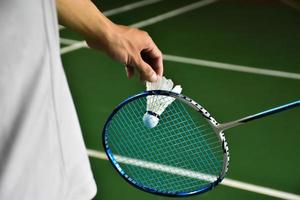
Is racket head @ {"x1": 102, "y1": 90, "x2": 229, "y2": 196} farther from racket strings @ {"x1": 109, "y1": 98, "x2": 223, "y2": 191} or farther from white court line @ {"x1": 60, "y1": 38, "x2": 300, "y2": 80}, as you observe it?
white court line @ {"x1": 60, "y1": 38, "x2": 300, "y2": 80}

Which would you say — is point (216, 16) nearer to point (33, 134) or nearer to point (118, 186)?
point (118, 186)

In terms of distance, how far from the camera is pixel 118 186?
2260 mm

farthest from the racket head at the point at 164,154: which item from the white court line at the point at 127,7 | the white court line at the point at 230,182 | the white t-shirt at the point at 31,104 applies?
the white court line at the point at 127,7

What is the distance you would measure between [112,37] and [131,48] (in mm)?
53

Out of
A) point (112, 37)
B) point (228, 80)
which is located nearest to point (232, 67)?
point (228, 80)

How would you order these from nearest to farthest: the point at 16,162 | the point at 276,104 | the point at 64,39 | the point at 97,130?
1. the point at 16,162
2. the point at 97,130
3. the point at 276,104
4. the point at 64,39

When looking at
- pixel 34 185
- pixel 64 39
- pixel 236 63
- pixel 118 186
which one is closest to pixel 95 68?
pixel 64 39

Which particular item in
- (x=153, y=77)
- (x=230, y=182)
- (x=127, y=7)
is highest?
(x=153, y=77)

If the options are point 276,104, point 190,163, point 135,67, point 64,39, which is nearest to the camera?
point 135,67

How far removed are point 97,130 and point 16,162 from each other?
1996 millimetres

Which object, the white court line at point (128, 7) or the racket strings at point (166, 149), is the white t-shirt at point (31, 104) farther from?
the white court line at point (128, 7)

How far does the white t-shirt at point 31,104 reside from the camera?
0.70 meters

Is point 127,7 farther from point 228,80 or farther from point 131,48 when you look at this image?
point 131,48

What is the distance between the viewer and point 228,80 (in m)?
3.39
